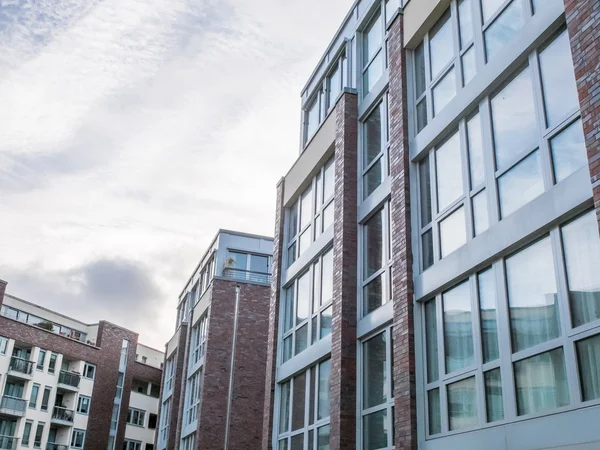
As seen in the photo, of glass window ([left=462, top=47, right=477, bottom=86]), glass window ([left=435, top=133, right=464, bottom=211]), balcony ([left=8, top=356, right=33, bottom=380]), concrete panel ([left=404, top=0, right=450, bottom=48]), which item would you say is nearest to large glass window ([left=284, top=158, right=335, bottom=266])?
concrete panel ([left=404, top=0, right=450, bottom=48])

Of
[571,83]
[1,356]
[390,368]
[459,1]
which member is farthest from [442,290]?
[1,356]

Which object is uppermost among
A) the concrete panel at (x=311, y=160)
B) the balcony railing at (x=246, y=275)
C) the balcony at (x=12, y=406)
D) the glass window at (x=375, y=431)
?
the balcony railing at (x=246, y=275)

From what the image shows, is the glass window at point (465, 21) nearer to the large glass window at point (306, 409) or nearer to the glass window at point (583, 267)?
the glass window at point (583, 267)

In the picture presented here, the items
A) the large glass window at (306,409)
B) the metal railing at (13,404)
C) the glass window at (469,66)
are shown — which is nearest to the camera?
the glass window at (469,66)

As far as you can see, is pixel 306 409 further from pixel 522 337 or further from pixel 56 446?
pixel 56 446

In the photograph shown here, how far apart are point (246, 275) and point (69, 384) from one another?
79.7ft

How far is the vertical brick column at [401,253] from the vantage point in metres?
11.7

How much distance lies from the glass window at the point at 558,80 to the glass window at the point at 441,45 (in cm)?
301

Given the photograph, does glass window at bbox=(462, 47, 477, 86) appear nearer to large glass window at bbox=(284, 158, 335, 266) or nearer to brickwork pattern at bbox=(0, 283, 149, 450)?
large glass window at bbox=(284, 158, 335, 266)

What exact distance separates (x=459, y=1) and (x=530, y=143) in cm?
420

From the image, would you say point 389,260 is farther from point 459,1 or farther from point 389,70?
point 459,1

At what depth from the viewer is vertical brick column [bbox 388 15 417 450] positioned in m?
11.7

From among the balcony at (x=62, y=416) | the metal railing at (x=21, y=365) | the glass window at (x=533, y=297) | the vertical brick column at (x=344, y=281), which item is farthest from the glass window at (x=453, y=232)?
→ the balcony at (x=62, y=416)

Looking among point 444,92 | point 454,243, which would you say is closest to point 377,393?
point 454,243
